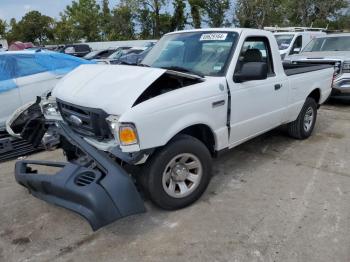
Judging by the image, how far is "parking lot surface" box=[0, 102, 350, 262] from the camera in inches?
120

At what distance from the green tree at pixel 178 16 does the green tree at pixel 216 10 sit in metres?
3.42

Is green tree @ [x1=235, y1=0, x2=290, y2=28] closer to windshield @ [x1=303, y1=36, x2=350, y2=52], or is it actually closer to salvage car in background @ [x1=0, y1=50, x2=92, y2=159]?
windshield @ [x1=303, y1=36, x2=350, y2=52]

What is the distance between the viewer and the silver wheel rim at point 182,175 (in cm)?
353

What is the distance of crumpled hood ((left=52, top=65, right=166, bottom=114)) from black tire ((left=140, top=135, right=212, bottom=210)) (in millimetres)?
591

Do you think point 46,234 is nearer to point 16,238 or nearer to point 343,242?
point 16,238

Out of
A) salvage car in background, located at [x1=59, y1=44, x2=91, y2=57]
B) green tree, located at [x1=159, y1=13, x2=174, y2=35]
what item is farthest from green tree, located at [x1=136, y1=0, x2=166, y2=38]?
salvage car in background, located at [x1=59, y1=44, x2=91, y2=57]

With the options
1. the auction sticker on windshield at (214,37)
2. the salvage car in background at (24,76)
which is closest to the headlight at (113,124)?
the auction sticker on windshield at (214,37)

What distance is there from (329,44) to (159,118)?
27.5 feet

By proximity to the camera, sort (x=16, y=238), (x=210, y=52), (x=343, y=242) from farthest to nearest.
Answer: (x=210, y=52) → (x=16, y=238) → (x=343, y=242)

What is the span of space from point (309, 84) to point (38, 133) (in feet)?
13.4

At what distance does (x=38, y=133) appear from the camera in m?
4.70

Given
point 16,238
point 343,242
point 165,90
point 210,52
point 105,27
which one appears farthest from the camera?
point 105,27

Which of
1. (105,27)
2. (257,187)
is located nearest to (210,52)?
(257,187)

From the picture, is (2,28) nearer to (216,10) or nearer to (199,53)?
(216,10)
